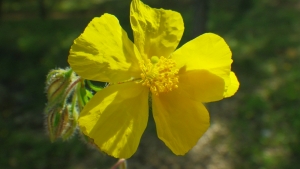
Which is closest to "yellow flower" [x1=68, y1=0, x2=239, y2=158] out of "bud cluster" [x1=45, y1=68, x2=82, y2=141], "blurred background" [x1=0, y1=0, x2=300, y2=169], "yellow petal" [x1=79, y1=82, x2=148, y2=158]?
"yellow petal" [x1=79, y1=82, x2=148, y2=158]

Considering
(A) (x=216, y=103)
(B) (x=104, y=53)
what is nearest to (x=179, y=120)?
(B) (x=104, y=53)

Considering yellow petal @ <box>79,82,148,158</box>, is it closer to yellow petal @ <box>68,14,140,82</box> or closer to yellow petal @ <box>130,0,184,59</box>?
yellow petal @ <box>68,14,140,82</box>

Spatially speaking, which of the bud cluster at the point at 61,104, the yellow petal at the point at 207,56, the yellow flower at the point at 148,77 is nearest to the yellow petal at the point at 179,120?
the yellow flower at the point at 148,77

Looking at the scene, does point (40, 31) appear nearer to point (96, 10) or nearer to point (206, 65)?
point (96, 10)

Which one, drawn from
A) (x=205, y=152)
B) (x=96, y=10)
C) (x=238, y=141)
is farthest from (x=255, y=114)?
(x=96, y=10)

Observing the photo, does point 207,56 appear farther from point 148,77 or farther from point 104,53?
point 104,53

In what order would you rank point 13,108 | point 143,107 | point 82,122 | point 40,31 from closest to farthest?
point 82,122
point 143,107
point 13,108
point 40,31

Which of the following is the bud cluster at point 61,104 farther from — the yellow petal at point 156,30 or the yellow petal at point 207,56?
the yellow petal at point 207,56
